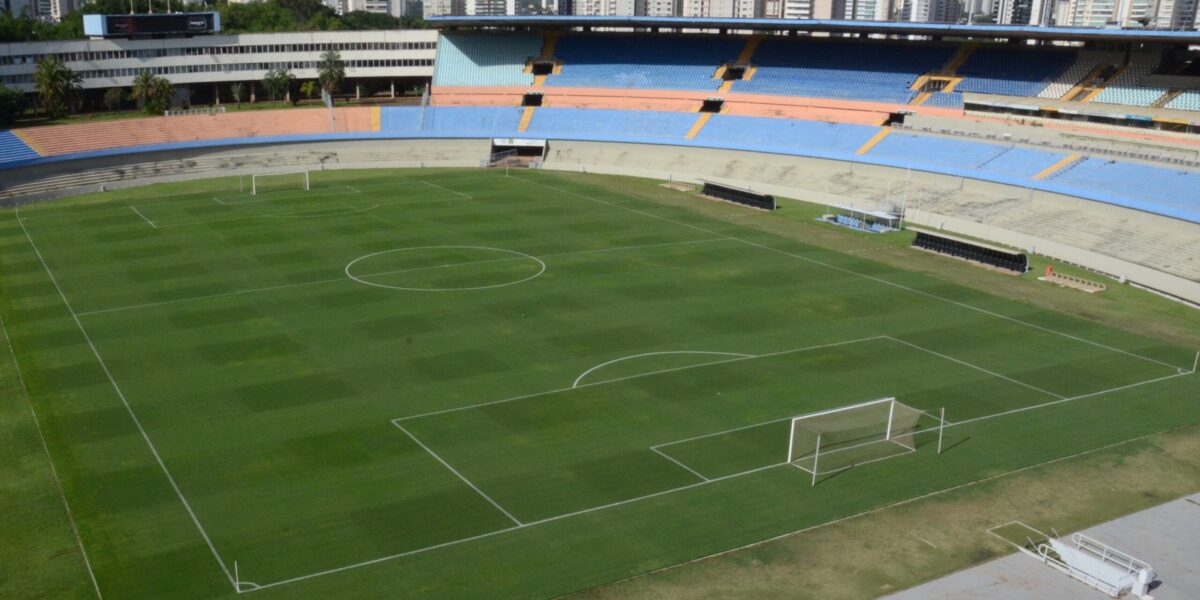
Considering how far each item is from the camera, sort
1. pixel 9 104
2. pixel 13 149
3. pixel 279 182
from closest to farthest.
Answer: pixel 13 149 < pixel 279 182 < pixel 9 104

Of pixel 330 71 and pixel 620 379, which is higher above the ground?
pixel 330 71

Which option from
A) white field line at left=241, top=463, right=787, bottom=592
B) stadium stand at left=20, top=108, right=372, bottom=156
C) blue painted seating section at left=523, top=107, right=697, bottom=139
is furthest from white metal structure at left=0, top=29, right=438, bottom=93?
white field line at left=241, top=463, right=787, bottom=592

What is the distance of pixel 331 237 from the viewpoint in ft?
153

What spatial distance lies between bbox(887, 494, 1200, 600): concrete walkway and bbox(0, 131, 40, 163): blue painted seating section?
58.0 meters

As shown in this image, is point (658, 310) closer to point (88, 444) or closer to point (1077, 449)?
point (1077, 449)

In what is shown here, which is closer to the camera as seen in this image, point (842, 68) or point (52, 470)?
point (52, 470)

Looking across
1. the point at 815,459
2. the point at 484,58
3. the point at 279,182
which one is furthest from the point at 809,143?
the point at 815,459

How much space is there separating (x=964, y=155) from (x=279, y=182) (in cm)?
4044

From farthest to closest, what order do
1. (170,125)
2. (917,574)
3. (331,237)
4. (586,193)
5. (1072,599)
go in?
(170,125), (586,193), (331,237), (917,574), (1072,599)

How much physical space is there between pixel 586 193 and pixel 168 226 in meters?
22.5

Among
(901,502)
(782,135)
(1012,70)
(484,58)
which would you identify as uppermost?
(1012,70)

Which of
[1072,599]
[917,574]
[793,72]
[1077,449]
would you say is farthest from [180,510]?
[793,72]

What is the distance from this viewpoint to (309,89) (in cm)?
9094

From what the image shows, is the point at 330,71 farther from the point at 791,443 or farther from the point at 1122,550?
the point at 1122,550
